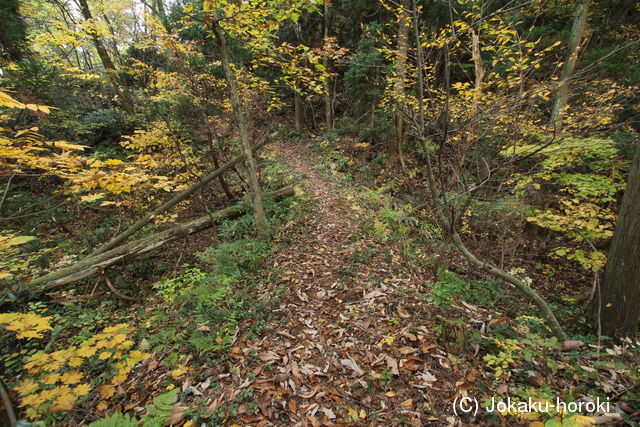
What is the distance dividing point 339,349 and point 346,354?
124mm

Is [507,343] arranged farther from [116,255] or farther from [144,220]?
[144,220]

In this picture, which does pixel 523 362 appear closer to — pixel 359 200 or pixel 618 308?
pixel 618 308

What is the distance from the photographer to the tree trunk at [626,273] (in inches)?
161

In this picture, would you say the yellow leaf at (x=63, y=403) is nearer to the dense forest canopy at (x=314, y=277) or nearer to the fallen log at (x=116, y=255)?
the dense forest canopy at (x=314, y=277)

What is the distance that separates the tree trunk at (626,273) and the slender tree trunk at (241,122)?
659cm

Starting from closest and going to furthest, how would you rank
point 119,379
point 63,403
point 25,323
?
1. point 63,403
2. point 25,323
3. point 119,379

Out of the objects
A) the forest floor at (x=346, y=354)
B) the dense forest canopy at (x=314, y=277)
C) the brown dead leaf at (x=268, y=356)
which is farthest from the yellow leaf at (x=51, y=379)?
the brown dead leaf at (x=268, y=356)

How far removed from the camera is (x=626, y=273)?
13.8 ft

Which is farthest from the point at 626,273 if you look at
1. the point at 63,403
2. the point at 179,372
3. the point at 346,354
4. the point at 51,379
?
the point at 51,379

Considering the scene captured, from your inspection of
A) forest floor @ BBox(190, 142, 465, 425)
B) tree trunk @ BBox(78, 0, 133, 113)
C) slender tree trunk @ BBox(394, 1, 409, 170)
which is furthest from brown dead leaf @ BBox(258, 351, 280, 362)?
tree trunk @ BBox(78, 0, 133, 113)

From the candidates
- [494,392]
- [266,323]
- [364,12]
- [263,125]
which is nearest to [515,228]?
[494,392]

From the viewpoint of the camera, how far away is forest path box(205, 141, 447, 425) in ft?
9.34

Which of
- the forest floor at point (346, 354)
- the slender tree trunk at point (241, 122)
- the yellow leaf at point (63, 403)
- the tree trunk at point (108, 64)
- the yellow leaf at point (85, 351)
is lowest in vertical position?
the forest floor at point (346, 354)

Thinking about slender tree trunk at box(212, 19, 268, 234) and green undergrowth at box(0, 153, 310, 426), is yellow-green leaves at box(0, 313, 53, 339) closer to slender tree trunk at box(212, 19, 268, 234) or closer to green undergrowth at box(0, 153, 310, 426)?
green undergrowth at box(0, 153, 310, 426)
